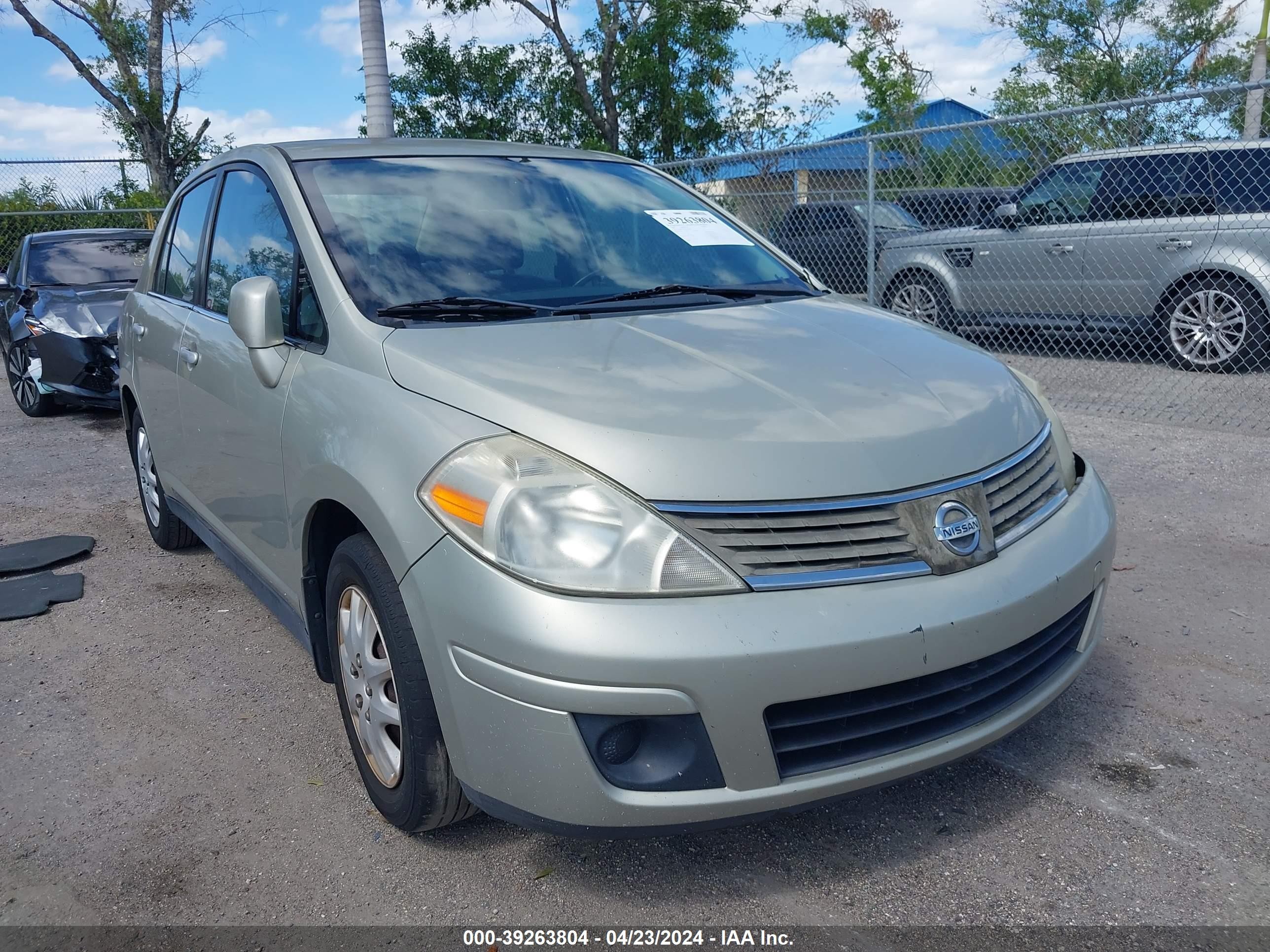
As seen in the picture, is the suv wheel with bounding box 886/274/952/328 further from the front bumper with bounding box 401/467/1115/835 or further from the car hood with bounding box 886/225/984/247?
the front bumper with bounding box 401/467/1115/835

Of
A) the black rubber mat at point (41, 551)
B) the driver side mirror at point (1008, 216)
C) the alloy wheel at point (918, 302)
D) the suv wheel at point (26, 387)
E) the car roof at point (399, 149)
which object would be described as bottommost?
the black rubber mat at point (41, 551)

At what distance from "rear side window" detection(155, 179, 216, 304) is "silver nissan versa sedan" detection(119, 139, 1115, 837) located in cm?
91

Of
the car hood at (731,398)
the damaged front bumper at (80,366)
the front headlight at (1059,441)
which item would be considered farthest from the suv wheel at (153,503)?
the front headlight at (1059,441)

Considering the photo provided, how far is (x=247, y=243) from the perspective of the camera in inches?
137

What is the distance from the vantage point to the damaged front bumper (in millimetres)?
8148

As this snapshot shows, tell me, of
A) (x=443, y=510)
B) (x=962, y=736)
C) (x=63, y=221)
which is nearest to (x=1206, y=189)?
(x=962, y=736)

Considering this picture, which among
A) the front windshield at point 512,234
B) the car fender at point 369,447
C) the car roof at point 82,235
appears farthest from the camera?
the car roof at point 82,235

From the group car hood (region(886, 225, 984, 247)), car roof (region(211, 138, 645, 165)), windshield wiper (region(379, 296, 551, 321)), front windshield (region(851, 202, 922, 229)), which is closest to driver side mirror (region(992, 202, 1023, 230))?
car hood (region(886, 225, 984, 247))

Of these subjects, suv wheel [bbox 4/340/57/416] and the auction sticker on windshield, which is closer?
the auction sticker on windshield

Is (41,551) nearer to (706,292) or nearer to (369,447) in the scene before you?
(369,447)

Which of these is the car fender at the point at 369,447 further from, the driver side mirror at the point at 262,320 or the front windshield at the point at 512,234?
the front windshield at the point at 512,234

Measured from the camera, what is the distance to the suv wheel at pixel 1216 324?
7.78 metres

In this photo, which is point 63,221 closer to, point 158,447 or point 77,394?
point 77,394

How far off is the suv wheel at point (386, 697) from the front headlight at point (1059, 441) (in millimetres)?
1711
